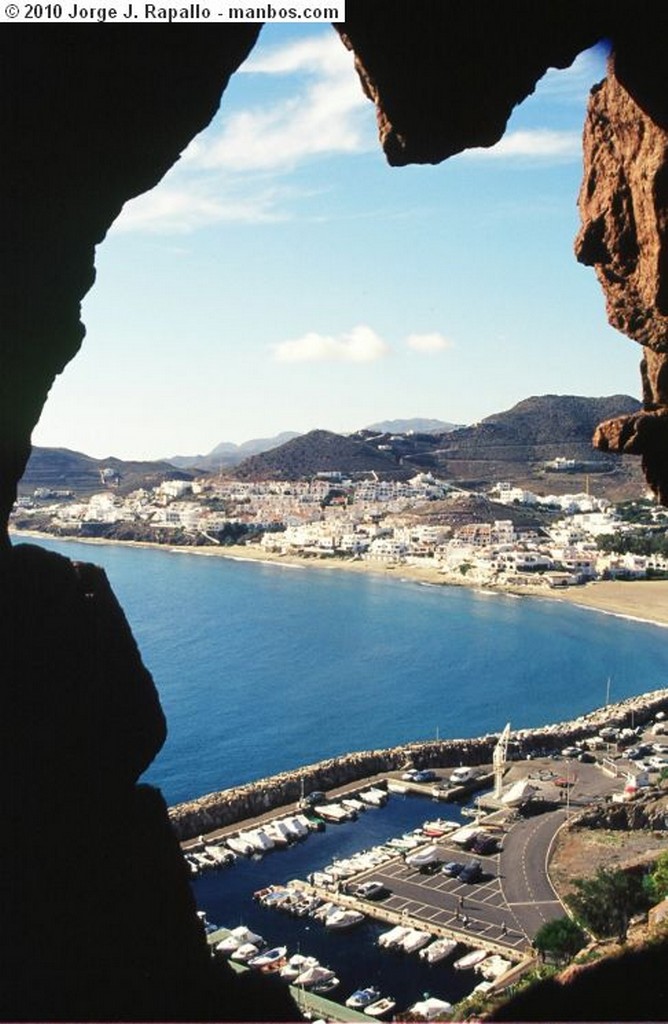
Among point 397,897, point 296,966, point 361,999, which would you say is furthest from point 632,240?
point 397,897

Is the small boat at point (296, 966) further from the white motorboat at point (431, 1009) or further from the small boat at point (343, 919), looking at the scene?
the white motorboat at point (431, 1009)

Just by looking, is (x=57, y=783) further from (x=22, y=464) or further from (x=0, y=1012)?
(x=22, y=464)

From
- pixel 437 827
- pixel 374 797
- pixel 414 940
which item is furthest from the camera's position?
pixel 374 797

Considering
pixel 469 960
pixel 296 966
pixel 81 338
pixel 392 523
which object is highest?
pixel 81 338

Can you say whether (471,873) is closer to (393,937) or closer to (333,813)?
(393,937)

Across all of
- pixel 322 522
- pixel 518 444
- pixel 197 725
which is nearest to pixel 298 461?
pixel 518 444

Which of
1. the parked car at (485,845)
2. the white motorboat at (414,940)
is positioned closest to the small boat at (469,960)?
the white motorboat at (414,940)
